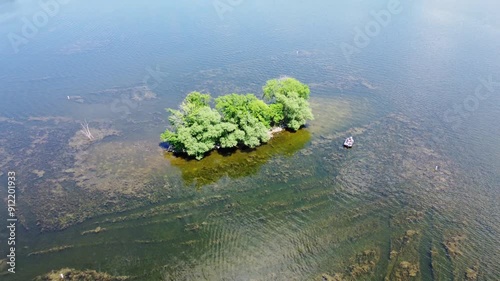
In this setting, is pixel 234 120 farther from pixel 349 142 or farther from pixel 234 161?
pixel 349 142

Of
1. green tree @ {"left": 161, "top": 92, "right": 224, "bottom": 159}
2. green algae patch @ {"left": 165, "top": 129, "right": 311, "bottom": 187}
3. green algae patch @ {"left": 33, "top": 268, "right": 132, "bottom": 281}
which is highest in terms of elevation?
green tree @ {"left": 161, "top": 92, "right": 224, "bottom": 159}

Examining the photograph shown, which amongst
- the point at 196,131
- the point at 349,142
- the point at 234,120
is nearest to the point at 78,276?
the point at 196,131

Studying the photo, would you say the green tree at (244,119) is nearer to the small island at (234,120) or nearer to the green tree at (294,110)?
the small island at (234,120)

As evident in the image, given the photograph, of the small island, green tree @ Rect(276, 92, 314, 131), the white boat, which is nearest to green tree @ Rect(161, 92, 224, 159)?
the small island

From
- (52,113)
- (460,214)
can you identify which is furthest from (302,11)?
(460,214)

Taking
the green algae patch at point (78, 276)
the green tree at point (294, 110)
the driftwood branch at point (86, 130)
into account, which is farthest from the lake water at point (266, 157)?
the green tree at point (294, 110)

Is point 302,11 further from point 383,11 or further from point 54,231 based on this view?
point 54,231

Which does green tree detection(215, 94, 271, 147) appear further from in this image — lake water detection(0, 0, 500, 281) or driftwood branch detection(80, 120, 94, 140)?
driftwood branch detection(80, 120, 94, 140)
